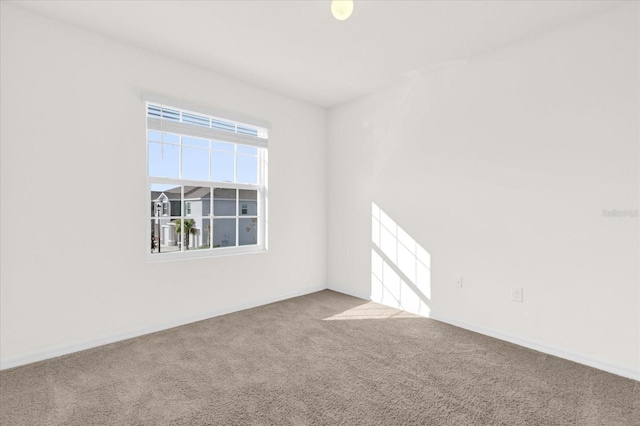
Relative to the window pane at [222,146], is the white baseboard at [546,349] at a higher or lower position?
lower

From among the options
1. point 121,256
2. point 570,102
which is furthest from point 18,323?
point 570,102

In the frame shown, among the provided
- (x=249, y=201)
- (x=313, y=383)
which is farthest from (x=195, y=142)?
(x=313, y=383)

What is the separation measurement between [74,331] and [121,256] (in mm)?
694

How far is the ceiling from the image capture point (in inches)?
95.5

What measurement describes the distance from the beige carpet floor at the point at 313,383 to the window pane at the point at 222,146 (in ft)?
6.63

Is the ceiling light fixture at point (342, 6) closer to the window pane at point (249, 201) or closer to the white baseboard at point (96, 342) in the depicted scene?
the window pane at point (249, 201)

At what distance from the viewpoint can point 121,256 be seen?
2.94 meters

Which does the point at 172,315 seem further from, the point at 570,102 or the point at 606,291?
the point at 570,102

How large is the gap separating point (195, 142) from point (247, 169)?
28.1 inches

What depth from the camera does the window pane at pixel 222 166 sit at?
368 centimetres

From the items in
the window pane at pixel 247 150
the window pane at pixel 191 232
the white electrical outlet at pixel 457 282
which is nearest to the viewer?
the white electrical outlet at pixel 457 282

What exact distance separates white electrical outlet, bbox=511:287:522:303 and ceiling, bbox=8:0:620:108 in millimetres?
2247

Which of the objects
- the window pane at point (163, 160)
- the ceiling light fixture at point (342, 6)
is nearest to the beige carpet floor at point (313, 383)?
the window pane at point (163, 160)

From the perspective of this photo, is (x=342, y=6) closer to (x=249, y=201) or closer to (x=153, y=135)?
(x=153, y=135)
